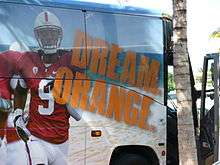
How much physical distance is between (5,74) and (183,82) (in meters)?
2.46

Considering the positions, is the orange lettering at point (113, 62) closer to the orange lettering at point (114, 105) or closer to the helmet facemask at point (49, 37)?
the orange lettering at point (114, 105)

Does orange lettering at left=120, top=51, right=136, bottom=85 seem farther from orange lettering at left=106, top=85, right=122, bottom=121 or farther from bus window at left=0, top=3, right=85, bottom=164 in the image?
bus window at left=0, top=3, right=85, bottom=164

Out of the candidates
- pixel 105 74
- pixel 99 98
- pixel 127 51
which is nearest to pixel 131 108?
pixel 99 98

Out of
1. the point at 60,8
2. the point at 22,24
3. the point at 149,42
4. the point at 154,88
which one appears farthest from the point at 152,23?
the point at 22,24

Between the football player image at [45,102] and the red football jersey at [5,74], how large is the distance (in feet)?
0.37

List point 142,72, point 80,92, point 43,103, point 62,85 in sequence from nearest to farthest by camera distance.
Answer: point 43,103, point 62,85, point 80,92, point 142,72

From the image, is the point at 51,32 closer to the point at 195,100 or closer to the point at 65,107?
the point at 65,107

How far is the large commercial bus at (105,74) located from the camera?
25.2 feet

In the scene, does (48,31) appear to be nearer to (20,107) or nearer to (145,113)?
(20,107)

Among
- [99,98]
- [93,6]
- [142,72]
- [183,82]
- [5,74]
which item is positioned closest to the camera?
[183,82]

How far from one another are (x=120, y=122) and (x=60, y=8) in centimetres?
196

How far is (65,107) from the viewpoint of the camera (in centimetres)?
787

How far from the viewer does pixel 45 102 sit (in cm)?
771

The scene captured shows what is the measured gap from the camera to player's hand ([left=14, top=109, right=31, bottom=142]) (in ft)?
24.6
